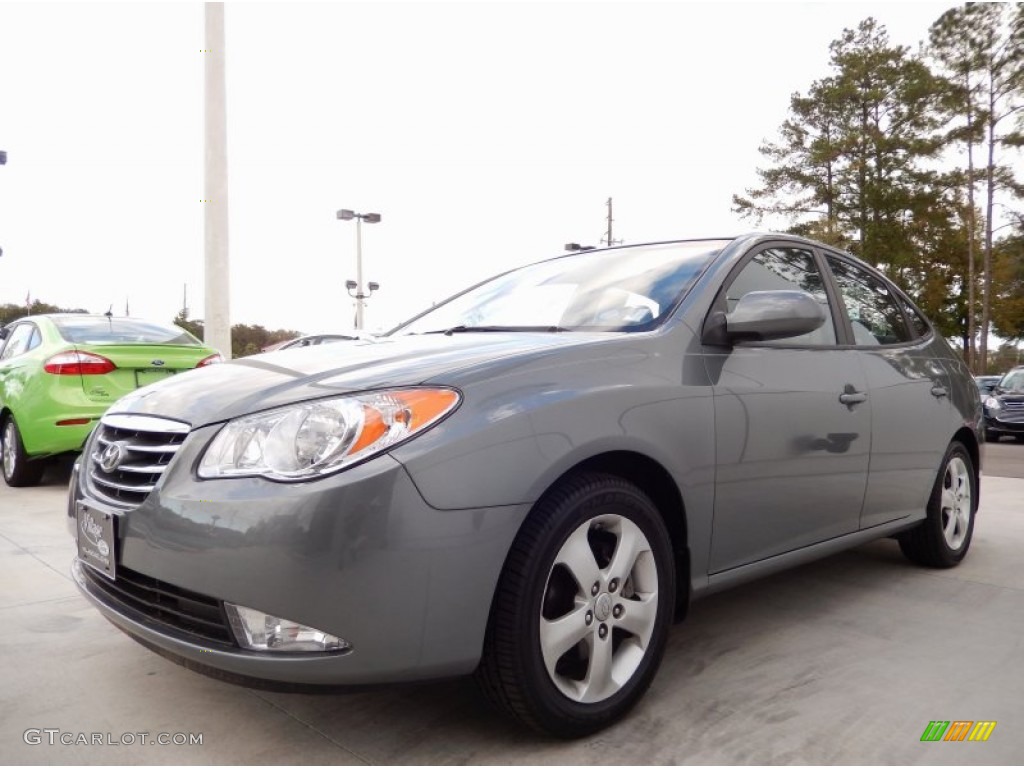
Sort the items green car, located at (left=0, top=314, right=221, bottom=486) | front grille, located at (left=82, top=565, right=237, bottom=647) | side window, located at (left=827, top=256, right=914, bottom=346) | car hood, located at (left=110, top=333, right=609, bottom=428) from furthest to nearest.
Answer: green car, located at (left=0, top=314, right=221, bottom=486) → side window, located at (left=827, top=256, right=914, bottom=346) → car hood, located at (left=110, top=333, right=609, bottom=428) → front grille, located at (left=82, top=565, right=237, bottom=647)

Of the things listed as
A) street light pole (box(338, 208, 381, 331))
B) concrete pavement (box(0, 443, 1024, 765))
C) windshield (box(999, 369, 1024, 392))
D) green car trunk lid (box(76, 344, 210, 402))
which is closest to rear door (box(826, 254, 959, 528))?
concrete pavement (box(0, 443, 1024, 765))

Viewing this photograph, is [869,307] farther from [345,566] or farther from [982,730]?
[345,566]

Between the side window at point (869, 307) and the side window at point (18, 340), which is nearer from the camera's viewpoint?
the side window at point (869, 307)

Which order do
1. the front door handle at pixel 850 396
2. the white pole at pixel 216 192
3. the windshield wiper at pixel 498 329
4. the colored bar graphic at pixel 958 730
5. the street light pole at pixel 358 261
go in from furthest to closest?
the street light pole at pixel 358 261
the white pole at pixel 216 192
the front door handle at pixel 850 396
the windshield wiper at pixel 498 329
the colored bar graphic at pixel 958 730

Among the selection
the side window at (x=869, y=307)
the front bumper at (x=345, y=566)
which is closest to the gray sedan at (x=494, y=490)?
the front bumper at (x=345, y=566)

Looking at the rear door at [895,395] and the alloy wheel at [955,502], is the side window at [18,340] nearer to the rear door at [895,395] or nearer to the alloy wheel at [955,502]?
the rear door at [895,395]

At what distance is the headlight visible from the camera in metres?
1.91

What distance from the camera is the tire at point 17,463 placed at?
20.4ft

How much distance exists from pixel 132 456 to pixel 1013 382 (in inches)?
677

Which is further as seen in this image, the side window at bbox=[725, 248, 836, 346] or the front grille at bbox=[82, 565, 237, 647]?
the side window at bbox=[725, 248, 836, 346]

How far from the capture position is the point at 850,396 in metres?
3.17

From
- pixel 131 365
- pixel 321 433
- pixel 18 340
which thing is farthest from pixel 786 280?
pixel 18 340

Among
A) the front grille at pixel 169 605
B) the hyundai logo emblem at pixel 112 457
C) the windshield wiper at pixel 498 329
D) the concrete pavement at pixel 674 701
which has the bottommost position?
the concrete pavement at pixel 674 701

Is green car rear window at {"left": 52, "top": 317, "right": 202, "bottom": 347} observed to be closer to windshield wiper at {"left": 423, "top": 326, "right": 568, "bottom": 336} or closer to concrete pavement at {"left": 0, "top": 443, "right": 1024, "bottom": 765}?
concrete pavement at {"left": 0, "top": 443, "right": 1024, "bottom": 765}
